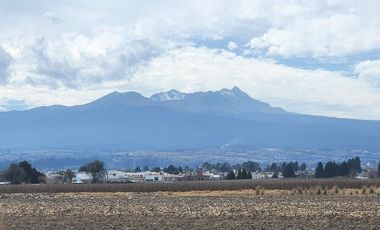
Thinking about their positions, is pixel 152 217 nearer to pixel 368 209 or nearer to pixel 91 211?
pixel 91 211

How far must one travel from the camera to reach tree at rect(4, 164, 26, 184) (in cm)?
11806

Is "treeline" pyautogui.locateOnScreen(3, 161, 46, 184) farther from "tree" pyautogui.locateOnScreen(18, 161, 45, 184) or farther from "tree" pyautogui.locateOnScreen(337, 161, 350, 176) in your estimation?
"tree" pyautogui.locateOnScreen(337, 161, 350, 176)

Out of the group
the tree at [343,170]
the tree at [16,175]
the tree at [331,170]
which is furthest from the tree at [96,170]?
the tree at [343,170]

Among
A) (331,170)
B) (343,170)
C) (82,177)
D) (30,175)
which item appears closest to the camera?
(30,175)

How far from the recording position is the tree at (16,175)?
4648 inches

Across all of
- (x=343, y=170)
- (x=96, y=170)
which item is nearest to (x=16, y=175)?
(x=96, y=170)

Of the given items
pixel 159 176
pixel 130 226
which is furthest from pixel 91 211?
pixel 159 176

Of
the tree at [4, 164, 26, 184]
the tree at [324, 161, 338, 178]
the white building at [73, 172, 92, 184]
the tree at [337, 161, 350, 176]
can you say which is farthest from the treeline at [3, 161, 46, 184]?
the tree at [337, 161, 350, 176]

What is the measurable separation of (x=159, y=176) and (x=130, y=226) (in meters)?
131

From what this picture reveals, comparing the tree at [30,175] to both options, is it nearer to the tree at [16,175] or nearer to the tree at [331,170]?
the tree at [16,175]

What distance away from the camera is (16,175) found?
118062 mm

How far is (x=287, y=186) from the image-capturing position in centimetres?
8262

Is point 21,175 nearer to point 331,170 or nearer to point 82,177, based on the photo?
point 82,177

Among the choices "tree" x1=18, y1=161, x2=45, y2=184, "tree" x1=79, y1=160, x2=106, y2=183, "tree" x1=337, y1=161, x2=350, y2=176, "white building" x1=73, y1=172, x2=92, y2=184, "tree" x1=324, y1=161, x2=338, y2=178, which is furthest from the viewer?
"white building" x1=73, y1=172, x2=92, y2=184
